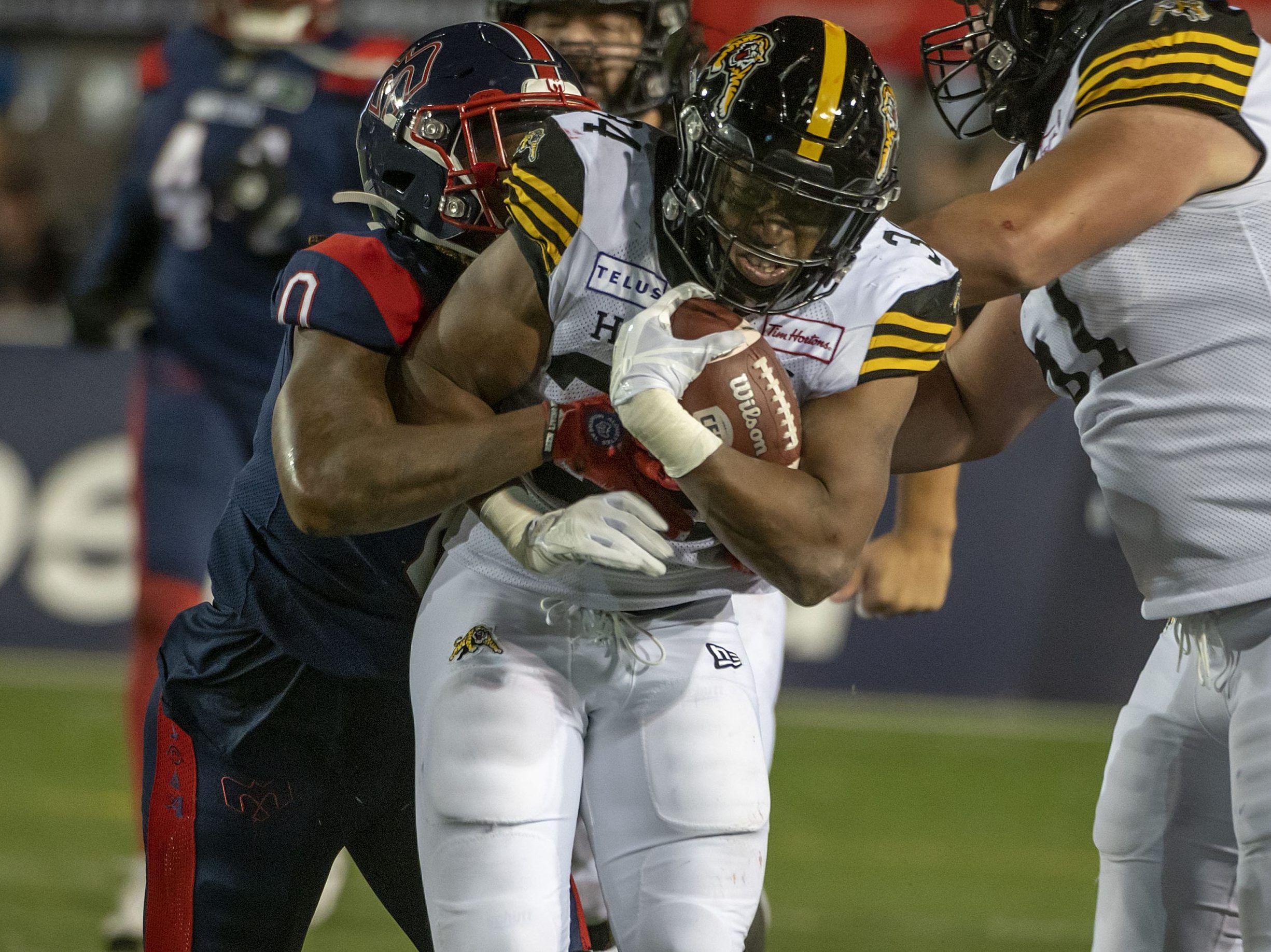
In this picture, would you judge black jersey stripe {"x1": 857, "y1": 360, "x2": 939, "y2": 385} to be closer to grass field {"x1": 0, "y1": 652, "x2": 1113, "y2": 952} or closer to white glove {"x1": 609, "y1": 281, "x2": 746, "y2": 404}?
white glove {"x1": 609, "y1": 281, "x2": 746, "y2": 404}

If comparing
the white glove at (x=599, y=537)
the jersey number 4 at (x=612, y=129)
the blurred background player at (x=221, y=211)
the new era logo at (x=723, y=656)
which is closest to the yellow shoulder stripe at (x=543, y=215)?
the jersey number 4 at (x=612, y=129)

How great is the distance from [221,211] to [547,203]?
8.87ft

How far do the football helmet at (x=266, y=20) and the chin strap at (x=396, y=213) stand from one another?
91.2 inches

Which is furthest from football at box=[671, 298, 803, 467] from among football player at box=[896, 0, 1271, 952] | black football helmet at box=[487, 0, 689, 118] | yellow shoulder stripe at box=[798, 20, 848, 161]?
black football helmet at box=[487, 0, 689, 118]

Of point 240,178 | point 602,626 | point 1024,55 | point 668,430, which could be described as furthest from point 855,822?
point 668,430

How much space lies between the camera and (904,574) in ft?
10.0

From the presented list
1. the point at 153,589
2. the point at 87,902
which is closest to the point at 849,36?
the point at 153,589

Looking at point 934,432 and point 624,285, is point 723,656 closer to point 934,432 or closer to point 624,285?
point 624,285

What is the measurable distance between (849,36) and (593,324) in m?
0.53

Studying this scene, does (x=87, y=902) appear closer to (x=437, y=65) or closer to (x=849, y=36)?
(x=437, y=65)

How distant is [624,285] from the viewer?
2.21 m

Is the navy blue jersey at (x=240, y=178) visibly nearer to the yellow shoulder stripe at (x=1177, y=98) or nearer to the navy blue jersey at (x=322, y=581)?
the navy blue jersey at (x=322, y=581)

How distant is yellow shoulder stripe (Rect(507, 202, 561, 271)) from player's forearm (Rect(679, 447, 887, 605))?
35 cm

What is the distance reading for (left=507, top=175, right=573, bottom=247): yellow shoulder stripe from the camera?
2174mm
